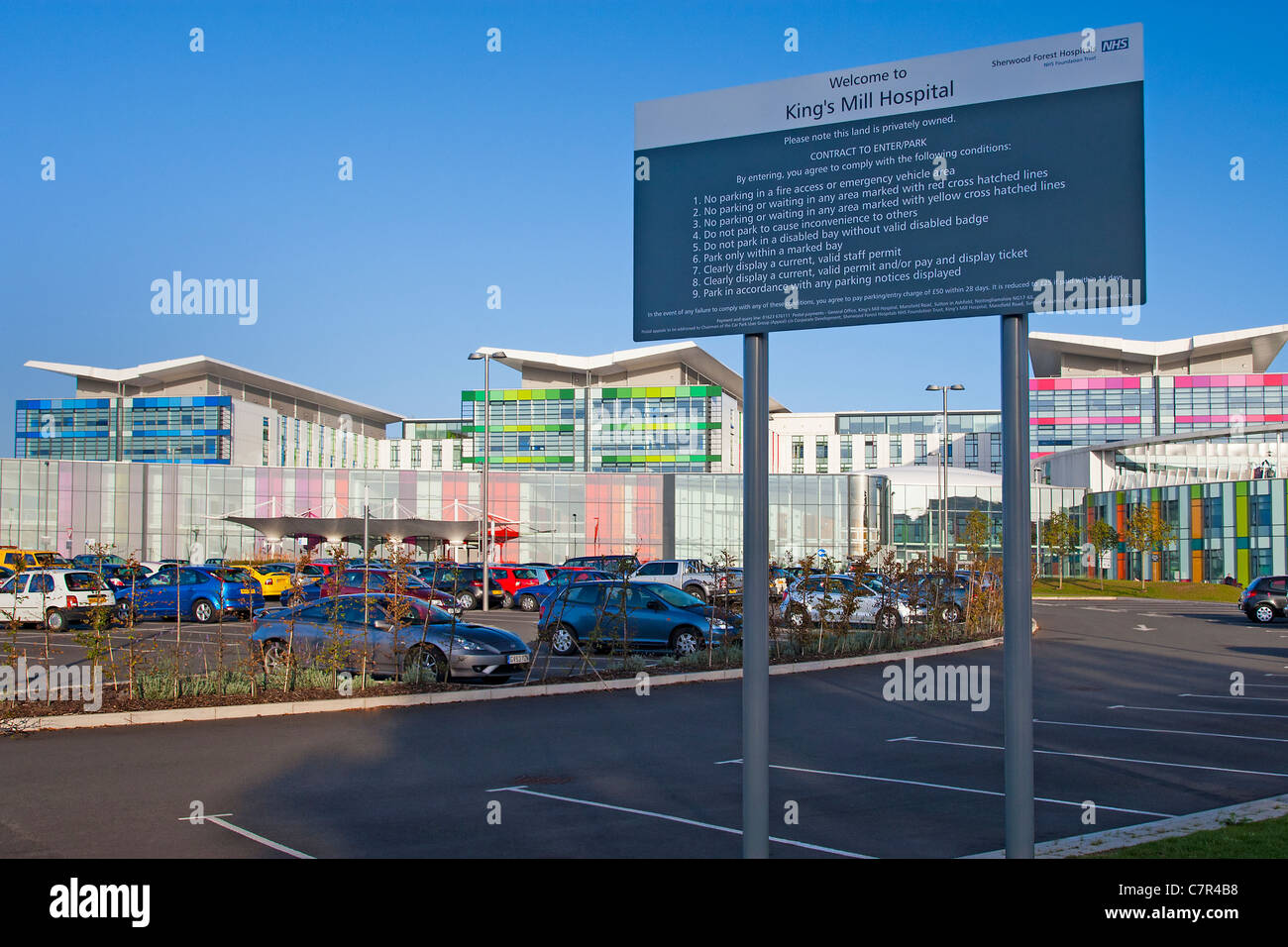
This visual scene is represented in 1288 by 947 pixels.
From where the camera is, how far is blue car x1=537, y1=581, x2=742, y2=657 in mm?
20727

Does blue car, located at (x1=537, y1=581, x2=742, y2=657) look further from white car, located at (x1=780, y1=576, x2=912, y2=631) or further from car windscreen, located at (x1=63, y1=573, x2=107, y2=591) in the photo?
car windscreen, located at (x1=63, y1=573, x2=107, y2=591)

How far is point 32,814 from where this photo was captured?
27.8ft

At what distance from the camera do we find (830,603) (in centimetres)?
2230

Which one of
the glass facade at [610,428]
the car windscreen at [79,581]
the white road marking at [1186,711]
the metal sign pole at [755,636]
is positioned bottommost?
the white road marking at [1186,711]

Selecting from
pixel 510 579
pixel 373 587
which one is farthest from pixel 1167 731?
pixel 510 579

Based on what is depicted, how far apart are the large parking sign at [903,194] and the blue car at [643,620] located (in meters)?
14.9

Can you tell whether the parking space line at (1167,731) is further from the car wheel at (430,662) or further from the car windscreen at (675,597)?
the car windscreen at (675,597)

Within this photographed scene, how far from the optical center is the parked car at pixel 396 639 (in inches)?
634

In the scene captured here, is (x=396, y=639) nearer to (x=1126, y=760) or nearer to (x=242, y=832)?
(x=242, y=832)

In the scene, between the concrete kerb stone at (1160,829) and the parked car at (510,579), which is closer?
the concrete kerb stone at (1160,829)

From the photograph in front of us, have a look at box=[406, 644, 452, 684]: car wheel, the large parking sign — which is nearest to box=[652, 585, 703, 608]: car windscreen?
box=[406, 644, 452, 684]: car wheel

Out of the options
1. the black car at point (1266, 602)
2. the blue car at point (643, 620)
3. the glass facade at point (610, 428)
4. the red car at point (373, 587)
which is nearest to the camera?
the red car at point (373, 587)

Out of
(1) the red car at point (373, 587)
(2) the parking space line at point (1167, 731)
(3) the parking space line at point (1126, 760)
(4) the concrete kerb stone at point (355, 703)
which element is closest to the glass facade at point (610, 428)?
(1) the red car at point (373, 587)
